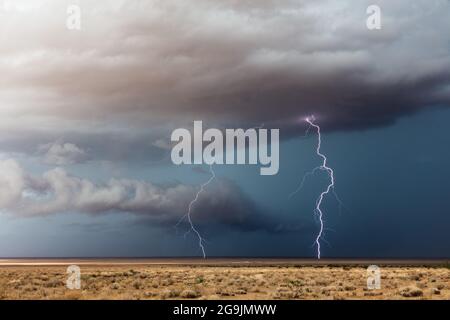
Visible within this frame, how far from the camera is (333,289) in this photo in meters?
42.3

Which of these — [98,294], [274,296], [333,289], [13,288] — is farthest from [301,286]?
[13,288]

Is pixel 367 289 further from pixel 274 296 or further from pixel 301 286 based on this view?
pixel 274 296

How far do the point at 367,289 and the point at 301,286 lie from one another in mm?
4730
